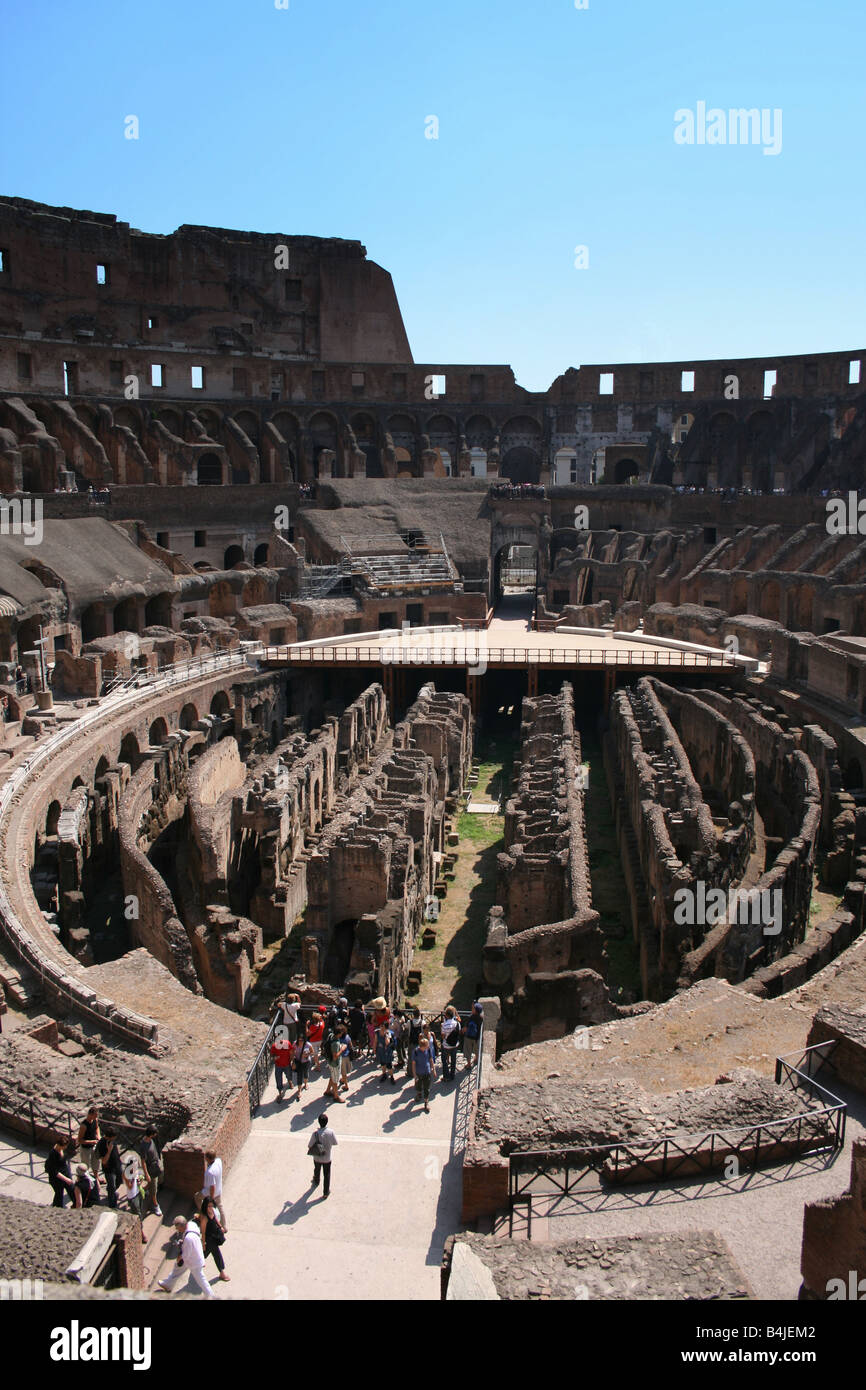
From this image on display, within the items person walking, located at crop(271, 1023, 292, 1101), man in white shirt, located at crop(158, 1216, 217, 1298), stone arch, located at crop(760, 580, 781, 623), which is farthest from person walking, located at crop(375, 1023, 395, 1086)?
stone arch, located at crop(760, 580, 781, 623)

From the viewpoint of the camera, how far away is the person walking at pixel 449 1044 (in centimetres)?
1274

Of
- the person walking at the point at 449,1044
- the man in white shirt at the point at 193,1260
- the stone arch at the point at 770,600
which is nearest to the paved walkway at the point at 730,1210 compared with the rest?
the man in white shirt at the point at 193,1260

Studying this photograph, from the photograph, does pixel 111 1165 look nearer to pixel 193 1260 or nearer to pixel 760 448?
pixel 193 1260

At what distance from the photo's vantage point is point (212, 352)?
56.4 meters

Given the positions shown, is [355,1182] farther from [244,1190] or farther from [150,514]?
[150,514]

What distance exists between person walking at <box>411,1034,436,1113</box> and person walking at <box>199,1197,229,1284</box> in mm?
3369

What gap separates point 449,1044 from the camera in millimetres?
12922

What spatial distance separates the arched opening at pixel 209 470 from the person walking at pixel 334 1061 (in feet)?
139

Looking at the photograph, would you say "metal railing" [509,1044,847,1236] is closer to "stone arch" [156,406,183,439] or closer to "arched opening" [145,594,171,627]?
"arched opening" [145,594,171,627]

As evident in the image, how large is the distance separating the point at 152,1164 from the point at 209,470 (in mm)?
45550

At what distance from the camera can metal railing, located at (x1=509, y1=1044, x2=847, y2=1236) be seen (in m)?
9.93

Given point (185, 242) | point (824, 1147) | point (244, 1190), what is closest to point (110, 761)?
point (244, 1190)

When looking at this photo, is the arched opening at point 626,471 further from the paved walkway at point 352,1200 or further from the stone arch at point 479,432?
the paved walkway at point 352,1200
